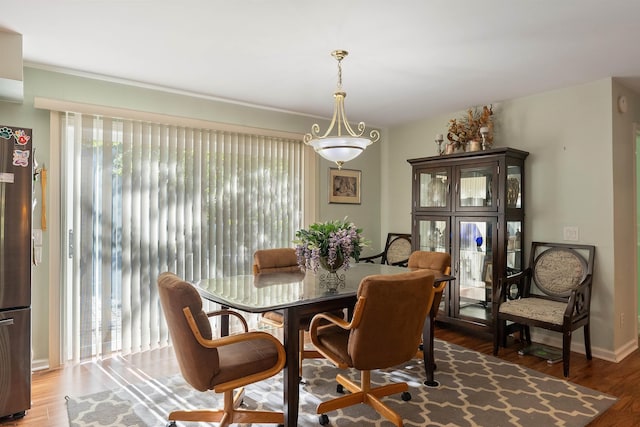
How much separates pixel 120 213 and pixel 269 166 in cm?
159

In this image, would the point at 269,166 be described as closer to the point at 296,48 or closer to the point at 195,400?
the point at 296,48

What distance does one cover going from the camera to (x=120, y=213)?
3.49 metres

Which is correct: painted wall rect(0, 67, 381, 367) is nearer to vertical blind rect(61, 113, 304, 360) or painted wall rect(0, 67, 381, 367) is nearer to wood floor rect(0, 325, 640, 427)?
vertical blind rect(61, 113, 304, 360)

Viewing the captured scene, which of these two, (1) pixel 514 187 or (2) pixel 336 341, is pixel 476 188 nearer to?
(1) pixel 514 187

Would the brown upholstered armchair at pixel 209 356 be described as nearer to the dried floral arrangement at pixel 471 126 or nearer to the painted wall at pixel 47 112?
the painted wall at pixel 47 112

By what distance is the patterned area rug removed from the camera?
2.40 metres

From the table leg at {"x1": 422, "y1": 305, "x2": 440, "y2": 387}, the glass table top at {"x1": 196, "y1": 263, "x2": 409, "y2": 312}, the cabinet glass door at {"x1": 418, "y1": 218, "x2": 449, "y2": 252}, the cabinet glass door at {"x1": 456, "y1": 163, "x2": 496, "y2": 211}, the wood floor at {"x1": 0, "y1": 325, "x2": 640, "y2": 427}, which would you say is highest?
the cabinet glass door at {"x1": 456, "y1": 163, "x2": 496, "y2": 211}

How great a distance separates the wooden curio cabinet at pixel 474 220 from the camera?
382 cm

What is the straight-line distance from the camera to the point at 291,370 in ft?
7.15

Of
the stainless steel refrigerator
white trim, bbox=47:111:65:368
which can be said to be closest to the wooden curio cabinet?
white trim, bbox=47:111:65:368

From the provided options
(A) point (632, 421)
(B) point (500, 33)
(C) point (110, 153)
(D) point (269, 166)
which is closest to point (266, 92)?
(D) point (269, 166)

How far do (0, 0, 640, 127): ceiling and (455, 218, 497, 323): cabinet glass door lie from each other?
1.34 m

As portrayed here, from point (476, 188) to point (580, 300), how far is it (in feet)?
4.43

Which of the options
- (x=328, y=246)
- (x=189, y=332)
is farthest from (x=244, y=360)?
(x=328, y=246)
